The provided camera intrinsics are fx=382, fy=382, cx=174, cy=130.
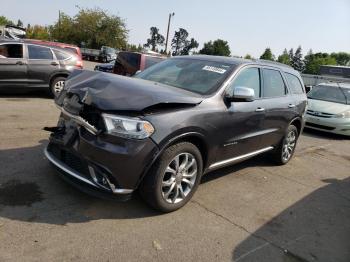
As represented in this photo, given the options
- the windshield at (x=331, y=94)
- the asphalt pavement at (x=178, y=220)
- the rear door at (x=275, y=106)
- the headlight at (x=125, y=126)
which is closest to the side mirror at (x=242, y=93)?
the rear door at (x=275, y=106)

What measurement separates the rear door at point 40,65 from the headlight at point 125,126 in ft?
24.9

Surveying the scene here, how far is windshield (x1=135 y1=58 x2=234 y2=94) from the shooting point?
4766 millimetres

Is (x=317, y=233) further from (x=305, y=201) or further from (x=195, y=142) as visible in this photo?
(x=195, y=142)

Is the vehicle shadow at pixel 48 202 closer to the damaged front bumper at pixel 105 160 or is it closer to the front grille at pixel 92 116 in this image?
the damaged front bumper at pixel 105 160

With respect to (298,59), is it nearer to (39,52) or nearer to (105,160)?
(39,52)

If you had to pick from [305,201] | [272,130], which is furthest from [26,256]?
[272,130]

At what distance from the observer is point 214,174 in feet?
18.8

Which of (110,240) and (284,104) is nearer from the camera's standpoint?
(110,240)

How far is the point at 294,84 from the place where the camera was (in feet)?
22.6

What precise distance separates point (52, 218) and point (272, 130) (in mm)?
3633

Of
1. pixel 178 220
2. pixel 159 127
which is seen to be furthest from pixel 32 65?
pixel 178 220

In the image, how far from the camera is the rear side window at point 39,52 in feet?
34.4

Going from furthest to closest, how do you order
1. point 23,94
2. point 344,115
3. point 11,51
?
point 23,94 → point 344,115 → point 11,51

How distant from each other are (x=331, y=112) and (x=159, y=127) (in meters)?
8.33
